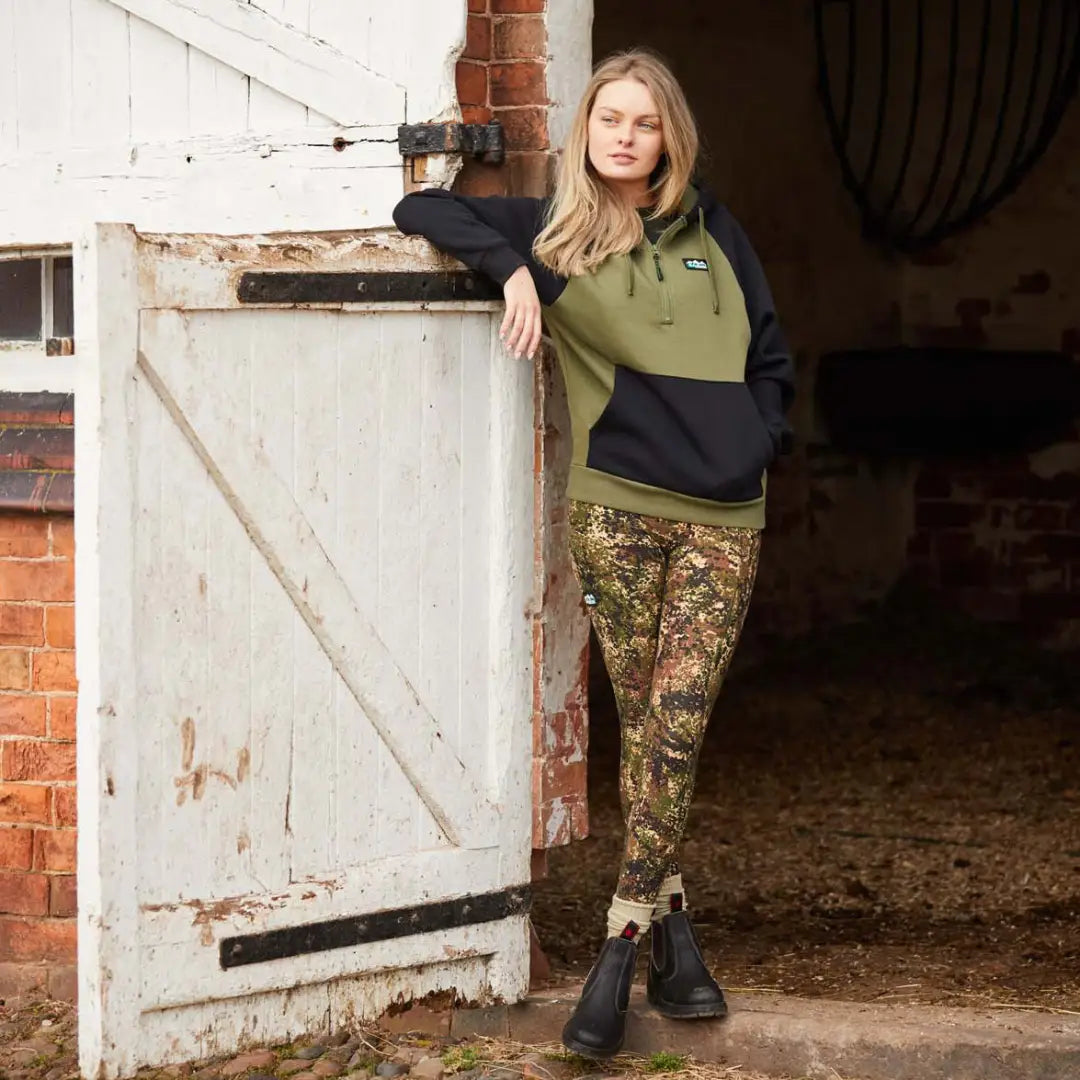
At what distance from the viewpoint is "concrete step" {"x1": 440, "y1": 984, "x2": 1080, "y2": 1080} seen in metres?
3.58

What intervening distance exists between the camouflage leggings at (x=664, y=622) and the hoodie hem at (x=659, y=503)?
0.02 m

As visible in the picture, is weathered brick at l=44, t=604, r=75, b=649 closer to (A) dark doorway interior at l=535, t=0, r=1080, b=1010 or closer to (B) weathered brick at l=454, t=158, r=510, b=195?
(B) weathered brick at l=454, t=158, r=510, b=195

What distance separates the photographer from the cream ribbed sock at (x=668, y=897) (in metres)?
3.69

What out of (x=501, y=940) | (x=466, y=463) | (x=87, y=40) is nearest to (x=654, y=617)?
(x=466, y=463)

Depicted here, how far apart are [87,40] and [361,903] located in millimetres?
1870

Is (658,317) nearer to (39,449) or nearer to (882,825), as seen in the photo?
(39,449)

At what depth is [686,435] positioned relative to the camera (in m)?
3.51

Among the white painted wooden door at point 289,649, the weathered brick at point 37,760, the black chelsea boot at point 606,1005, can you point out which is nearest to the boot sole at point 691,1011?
the black chelsea boot at point 606,1005

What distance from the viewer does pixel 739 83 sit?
299 inches

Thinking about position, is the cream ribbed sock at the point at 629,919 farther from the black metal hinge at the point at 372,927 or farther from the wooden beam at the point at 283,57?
the wooden beam at the point at 283,57

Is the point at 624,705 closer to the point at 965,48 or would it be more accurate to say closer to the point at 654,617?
the point at 654,617

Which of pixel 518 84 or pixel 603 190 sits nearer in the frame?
pixel 603 190

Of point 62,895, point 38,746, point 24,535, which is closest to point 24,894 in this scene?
point 62,895

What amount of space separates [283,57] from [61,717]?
4.65ft
